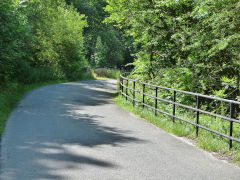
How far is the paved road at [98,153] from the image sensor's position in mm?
5738

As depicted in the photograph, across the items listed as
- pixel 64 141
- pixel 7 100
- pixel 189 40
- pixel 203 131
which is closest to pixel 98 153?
pixel 64 141

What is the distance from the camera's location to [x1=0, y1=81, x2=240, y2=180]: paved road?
574cm

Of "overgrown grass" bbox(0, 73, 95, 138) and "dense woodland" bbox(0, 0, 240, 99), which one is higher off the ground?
"dense woodland" bbox(0, 0, 240, 99)

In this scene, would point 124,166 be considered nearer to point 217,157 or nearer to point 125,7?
point 217,157

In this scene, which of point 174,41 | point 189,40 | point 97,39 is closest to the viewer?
point 189,40

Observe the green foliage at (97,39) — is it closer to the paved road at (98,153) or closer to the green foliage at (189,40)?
the green foliage at (189,40)

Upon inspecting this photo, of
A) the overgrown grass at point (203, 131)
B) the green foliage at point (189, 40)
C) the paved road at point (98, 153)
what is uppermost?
the green foliage at point (189, 40)

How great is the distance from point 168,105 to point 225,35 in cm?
364

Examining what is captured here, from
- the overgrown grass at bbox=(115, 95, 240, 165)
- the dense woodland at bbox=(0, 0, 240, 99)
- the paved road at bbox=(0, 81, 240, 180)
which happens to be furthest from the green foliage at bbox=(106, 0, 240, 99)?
the paved road at bbox=(0, 81, 240, 180)

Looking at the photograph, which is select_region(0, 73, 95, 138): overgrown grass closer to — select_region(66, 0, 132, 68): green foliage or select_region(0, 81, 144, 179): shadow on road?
select_region(0, 81, 144, 179): shadow on road

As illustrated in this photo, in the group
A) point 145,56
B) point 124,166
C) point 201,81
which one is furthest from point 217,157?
point 145,56

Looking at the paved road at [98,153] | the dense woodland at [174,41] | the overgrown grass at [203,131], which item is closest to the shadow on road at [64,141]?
the paved road at [98,153]

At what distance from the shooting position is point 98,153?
7090 mm

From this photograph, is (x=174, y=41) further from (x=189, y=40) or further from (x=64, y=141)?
(x=64, y=141)
